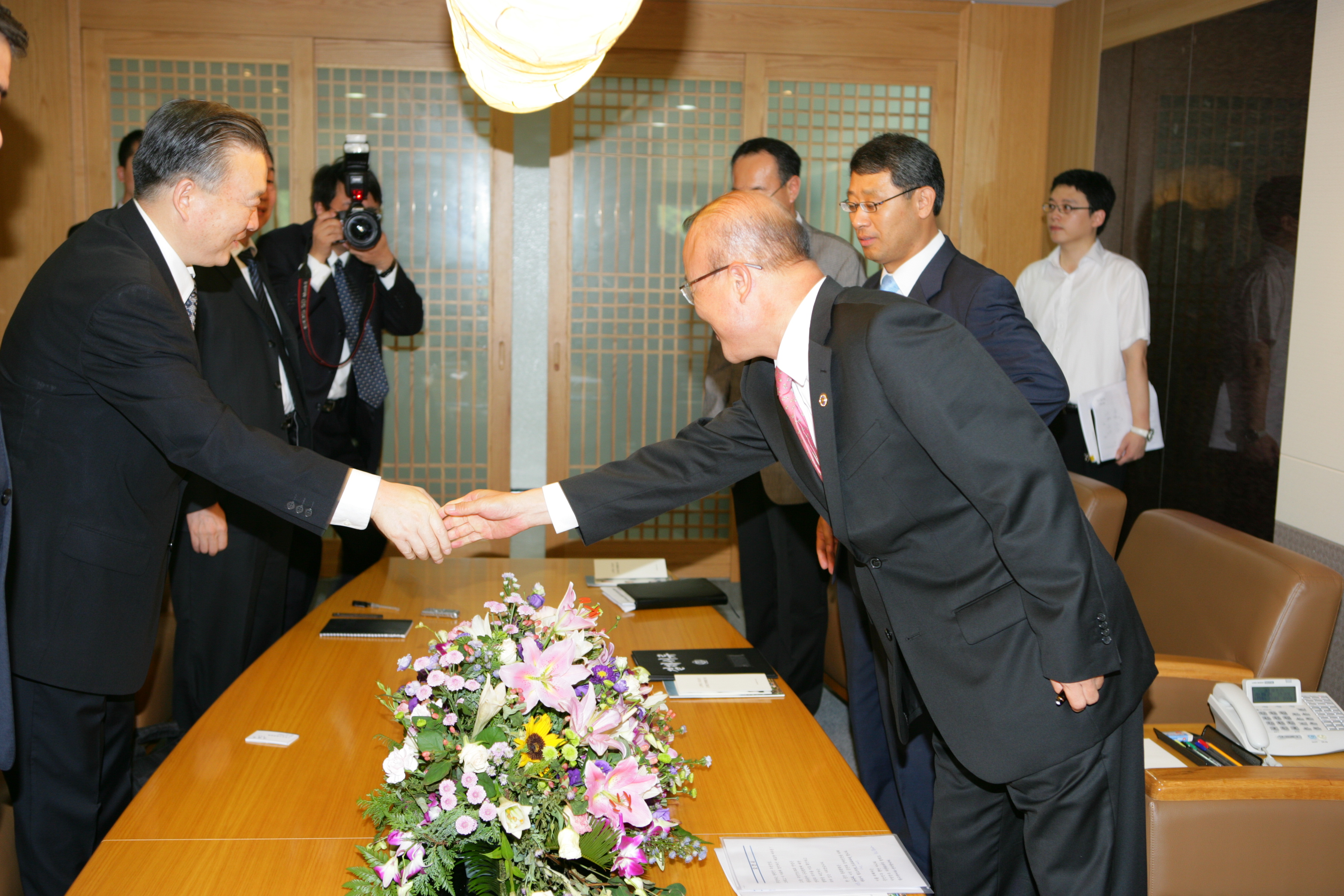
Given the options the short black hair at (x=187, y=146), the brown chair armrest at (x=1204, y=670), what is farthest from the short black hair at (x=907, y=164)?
the short black hair at (x=187, y=146)

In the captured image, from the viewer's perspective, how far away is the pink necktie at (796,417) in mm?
1859

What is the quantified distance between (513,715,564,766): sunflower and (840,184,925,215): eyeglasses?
1.74 meters

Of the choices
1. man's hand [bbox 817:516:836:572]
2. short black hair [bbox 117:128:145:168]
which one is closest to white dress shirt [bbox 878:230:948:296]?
man's hand [bbox 817:516:836:572]

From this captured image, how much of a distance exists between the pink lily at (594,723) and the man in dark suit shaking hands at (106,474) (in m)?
0.97

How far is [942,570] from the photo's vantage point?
163 centimetres

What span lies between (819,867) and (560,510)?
1.00 meters

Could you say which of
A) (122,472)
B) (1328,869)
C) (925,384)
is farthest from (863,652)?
(122,472)

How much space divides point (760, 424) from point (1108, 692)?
2.50 ft

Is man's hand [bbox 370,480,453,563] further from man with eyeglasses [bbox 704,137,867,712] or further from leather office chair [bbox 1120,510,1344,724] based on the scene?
leather office chair [bbox 1120,510,1344,724]

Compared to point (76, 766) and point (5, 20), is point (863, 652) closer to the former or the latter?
point (76, 766)

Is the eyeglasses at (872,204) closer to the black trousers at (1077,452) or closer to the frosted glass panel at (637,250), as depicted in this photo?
the black trousers at (1077,452)

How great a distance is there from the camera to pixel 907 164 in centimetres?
255

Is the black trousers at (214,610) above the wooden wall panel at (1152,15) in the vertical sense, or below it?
below

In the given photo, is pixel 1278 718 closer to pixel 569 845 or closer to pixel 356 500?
pixel 569 845
